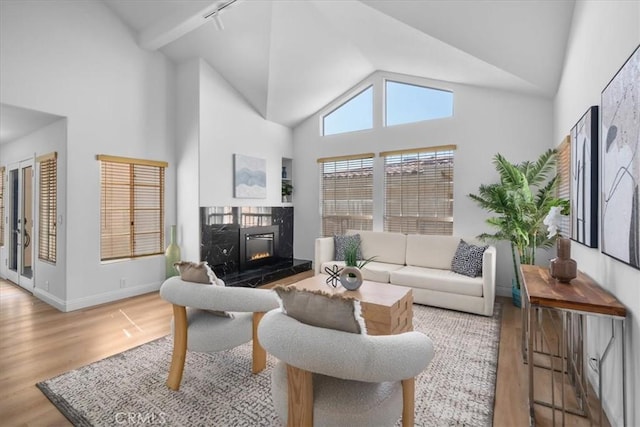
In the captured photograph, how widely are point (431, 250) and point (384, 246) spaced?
72cm

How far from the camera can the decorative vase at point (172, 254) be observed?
4.85 meters

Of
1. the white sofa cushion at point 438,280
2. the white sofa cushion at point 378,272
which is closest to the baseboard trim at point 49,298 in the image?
the white sofa cushion at point 378,272

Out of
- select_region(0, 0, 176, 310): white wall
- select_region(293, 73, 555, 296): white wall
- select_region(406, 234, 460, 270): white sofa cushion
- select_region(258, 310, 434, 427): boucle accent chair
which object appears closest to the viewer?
select_region(258, 310, 434, 427): boucle accent chair

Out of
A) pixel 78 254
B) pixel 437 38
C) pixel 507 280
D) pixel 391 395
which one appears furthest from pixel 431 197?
pixel 78 254

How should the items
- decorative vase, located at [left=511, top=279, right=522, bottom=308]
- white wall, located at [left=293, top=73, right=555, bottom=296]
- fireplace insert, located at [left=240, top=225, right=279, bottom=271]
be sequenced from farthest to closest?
fireplace insert, located at [left=240, top=225, right=279, bottom=271] < white wall, located at [left=293, top=73, right=555, bottom=296] < decorative vase, located at [left=511, top=279, right=522, bottom=308]

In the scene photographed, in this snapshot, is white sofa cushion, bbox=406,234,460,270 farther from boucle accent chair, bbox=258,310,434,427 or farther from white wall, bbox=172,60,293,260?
boucle accent chair, bbox=258,310,434,427

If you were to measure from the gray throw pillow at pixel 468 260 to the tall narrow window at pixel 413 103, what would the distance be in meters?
2.10

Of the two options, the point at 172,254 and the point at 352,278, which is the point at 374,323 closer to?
the point at 352,278

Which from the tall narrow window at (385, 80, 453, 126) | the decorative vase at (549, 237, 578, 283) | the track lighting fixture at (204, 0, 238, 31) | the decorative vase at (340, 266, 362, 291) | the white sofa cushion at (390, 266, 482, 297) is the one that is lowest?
the white sofa cushion at (390, 266, 482, 297)

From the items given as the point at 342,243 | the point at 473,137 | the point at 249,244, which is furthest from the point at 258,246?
the point at 473,137

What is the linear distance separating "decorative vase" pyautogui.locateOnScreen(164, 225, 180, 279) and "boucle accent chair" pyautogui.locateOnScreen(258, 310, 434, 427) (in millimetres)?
3971

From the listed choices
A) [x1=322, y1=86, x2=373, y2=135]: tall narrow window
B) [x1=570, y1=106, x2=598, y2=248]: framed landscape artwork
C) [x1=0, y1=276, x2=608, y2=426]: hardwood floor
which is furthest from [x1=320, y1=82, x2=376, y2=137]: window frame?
[x1=0, y1=276, x2=608, y2=426]: hardwood floor

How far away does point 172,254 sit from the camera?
15.9 feet

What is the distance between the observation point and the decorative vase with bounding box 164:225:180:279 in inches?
191
